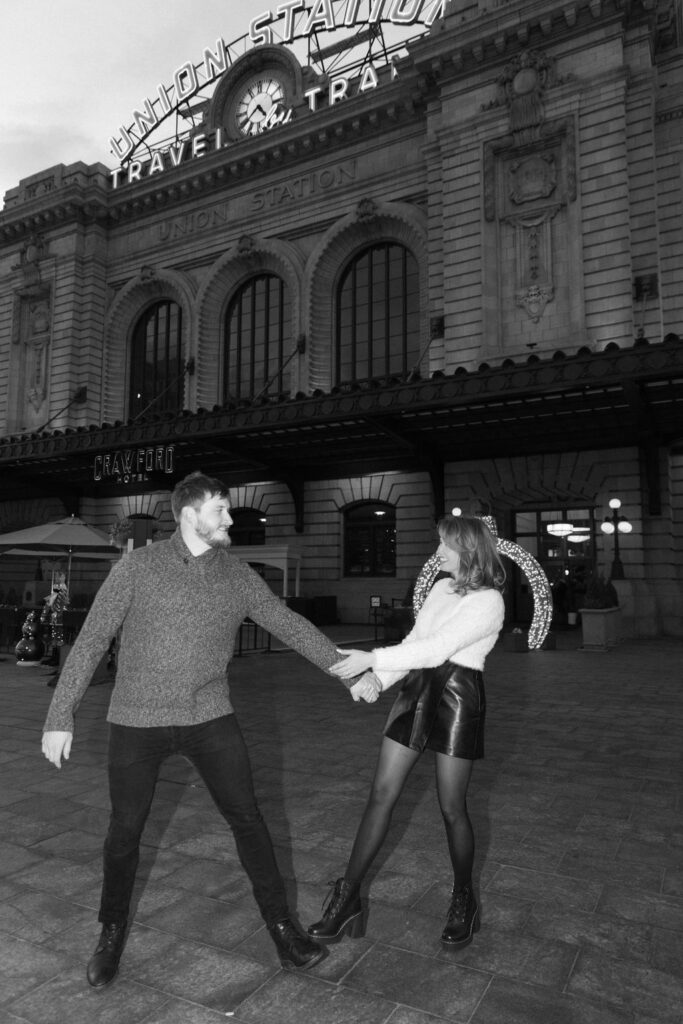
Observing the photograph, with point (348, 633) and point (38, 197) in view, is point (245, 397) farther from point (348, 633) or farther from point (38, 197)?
point (38, 197)

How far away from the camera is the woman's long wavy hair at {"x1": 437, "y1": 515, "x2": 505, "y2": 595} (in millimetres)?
3295

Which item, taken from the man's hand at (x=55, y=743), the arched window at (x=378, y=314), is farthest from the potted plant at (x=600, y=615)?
the man's hand at (x=55, y=743)

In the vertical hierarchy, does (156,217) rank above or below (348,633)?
above

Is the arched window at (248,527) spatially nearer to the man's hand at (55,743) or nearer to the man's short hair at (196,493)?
the man's short hair at (196,493)

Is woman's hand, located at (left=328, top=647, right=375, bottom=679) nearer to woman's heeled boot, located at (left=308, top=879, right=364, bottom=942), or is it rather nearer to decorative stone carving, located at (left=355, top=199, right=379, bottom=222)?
woman's heeled boot, located at (left=308, top=879, right=364, bottom=942)

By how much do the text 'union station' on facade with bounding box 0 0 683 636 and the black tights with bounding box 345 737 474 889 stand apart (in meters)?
12.8

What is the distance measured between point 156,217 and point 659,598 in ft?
83.5

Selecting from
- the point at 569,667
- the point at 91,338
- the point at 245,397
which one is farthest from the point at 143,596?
the point at 91,338

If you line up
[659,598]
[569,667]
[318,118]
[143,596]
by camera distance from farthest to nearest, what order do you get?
[318,118] < [659,598] < [569,667] < [143,596]

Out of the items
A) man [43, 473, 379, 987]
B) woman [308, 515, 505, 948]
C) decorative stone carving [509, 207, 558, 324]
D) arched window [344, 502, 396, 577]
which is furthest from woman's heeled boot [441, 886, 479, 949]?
arched window [344, 502, 396, 577]

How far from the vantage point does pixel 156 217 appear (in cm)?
3039

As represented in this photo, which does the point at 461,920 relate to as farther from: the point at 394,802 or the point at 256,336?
the point at 256,336

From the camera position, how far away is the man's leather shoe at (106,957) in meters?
2.77

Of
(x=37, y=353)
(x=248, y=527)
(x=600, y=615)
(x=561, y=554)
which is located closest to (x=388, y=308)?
(x=248, y=527)
